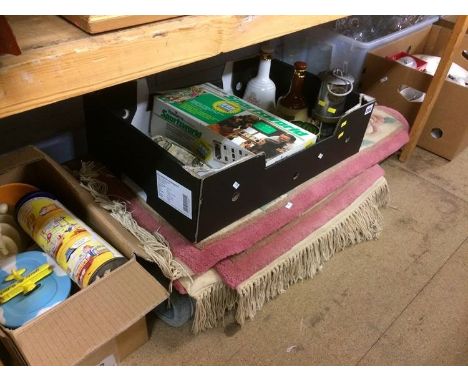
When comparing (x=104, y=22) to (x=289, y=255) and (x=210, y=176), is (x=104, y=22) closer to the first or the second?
(x=210, y=176)

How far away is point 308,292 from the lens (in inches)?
34.3

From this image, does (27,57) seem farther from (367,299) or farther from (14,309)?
(367,299)

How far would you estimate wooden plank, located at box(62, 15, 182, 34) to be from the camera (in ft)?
1.44

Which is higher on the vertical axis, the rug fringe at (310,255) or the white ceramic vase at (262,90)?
the white ceramic vase at (262,90)

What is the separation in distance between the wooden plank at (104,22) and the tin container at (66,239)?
347 mm

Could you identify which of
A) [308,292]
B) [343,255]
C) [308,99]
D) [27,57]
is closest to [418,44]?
[308,99]

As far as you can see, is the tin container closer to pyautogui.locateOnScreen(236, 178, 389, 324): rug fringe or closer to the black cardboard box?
the black cardboard box

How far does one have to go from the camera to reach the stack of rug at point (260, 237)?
28.4 inches

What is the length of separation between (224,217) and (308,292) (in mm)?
271

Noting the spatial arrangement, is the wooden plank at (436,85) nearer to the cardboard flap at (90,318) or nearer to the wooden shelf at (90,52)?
the wooden shelf at (90,52)

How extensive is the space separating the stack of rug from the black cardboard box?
0.02 metres

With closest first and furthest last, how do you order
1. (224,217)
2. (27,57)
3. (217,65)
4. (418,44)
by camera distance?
(27,57) → (224,217) → (217,65) → (418,44)

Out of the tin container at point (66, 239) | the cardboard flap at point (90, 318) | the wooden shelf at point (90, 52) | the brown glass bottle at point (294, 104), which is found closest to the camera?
the wooden shelf at point (90, 52)

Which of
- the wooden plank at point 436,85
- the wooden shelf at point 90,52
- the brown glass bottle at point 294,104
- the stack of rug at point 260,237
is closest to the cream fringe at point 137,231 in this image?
the stack of rug at point 260,237
